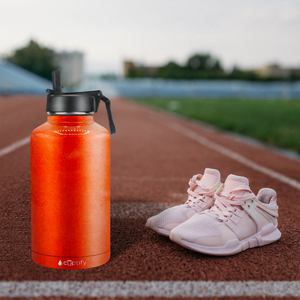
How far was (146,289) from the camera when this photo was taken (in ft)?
5.24

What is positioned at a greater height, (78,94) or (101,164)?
(78,94)

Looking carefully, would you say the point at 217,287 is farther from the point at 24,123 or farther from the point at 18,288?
the point at 24,123

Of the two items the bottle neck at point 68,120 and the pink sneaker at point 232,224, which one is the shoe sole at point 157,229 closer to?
the pink sneaker at point 232,224

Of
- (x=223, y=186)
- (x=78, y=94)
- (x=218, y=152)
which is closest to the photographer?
(x=78, y=94)

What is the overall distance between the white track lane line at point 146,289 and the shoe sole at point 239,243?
11.1 inches

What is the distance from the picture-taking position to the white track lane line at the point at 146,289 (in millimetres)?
1552

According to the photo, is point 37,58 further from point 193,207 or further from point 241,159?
point 193,207

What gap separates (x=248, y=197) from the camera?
6.84 feet

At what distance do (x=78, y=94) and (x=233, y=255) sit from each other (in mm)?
1258

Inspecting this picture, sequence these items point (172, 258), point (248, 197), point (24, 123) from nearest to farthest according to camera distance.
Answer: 1. point (172, 258)
2. point (248, 197)
3. point (24, 123)

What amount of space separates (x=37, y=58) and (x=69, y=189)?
45530 millimetres

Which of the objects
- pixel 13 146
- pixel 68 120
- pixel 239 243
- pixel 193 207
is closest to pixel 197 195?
pixel 193 207


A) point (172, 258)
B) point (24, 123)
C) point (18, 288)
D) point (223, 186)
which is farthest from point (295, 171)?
point (24, 123)

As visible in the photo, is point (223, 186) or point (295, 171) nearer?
point (223, 186)
